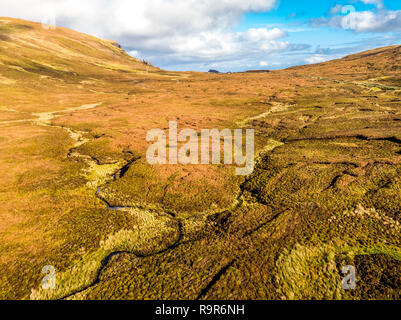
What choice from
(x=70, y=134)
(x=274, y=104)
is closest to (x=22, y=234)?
(x=70, y=134)

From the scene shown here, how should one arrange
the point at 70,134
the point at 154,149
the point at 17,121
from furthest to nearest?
the point at 17,121 → the point at 70,134 → the point at 154,149

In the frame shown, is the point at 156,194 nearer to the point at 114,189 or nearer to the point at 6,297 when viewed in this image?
the point at 114,189

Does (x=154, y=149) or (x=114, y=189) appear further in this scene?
(x=154, y=149)

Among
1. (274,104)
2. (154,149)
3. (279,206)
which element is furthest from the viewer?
(274,104)

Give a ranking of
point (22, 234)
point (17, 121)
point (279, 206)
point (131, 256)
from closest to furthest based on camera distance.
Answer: point (131, 256), point (22, 234), point (279, 206), point (17, 121)

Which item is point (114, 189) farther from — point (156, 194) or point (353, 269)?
point (353, 269)

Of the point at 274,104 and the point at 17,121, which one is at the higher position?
the point at 274,104
